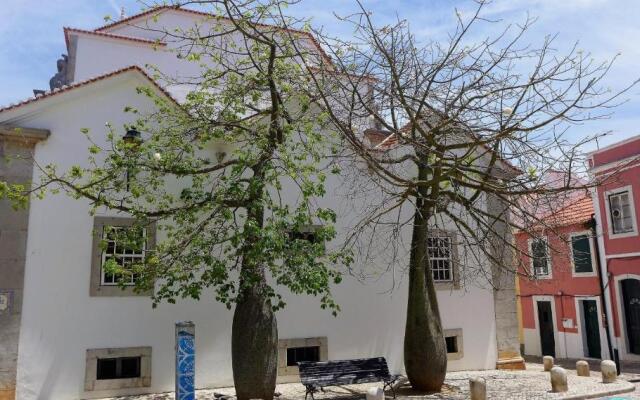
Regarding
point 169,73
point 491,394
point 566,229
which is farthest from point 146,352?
point 566,229

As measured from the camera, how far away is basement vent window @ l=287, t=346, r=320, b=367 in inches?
418

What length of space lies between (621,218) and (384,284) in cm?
867

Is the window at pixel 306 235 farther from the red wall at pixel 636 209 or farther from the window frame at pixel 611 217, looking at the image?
the window frame at pixel 611 217

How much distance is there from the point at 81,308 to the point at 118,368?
1.29 metres

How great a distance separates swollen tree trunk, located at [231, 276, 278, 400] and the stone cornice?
4.75 metres

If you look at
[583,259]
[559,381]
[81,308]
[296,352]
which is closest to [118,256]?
[81,308]

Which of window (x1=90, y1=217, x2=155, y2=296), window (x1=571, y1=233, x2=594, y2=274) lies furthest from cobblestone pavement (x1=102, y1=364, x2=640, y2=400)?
window (x1=571, y1=233, x2=594, y2=274)

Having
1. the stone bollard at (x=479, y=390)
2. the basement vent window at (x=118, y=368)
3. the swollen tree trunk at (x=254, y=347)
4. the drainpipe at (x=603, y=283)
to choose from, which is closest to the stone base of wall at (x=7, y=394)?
the basement vent window at (x=118, y=368)

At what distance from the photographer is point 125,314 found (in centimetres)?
952

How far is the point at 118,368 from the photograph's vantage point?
9445 millimetres

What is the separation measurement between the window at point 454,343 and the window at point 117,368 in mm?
6575

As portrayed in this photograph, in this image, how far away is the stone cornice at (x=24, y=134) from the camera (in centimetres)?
911

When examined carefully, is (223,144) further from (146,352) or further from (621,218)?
(621,218)

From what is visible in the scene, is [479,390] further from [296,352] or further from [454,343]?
[454,343]
